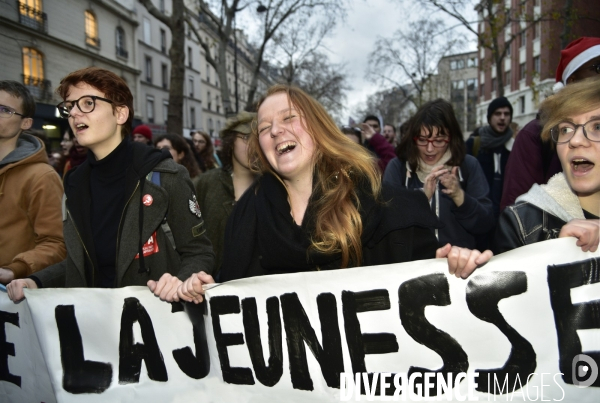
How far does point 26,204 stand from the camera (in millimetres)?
2723

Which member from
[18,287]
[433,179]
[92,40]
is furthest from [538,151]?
[92,40]

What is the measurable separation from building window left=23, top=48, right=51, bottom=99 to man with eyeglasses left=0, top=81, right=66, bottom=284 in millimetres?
12132

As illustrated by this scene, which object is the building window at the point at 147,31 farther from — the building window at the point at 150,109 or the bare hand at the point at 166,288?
the bare hand at the point at 166,288

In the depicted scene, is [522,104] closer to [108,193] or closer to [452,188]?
[452,188]

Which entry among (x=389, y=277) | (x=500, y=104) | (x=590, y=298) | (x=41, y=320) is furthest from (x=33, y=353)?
(x=500, y=104)

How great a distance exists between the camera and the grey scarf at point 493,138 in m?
5.10

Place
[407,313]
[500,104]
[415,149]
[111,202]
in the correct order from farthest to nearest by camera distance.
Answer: [500,104], [415,149], [111,202], [407,313]

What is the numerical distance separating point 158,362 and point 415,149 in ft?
7.69

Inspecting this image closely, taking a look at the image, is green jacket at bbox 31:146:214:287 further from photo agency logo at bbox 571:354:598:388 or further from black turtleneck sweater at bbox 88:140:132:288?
photo agency logo at bbox 571:354:598:388

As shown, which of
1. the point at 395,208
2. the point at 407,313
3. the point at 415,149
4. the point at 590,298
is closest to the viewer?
the point at 590,298

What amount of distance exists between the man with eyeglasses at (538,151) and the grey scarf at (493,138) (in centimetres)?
175

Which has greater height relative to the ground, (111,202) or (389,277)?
(111,202)

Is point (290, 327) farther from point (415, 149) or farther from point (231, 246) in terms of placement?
point (415, 149)

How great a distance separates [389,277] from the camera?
196 cm
